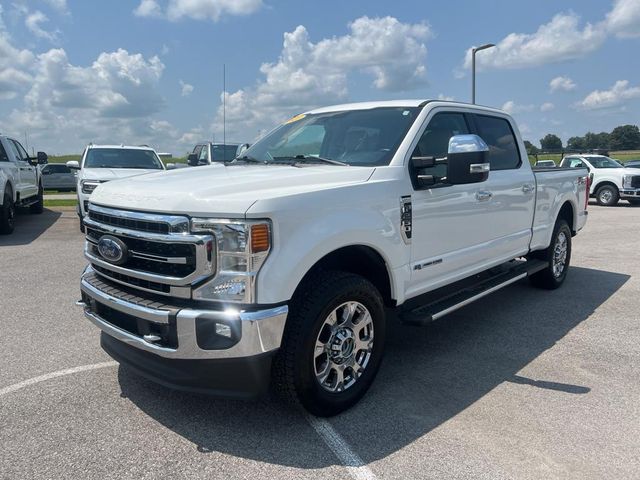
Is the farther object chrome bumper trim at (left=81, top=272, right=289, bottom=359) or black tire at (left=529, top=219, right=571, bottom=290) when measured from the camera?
black tire at (left=529, top=219, right=571, bottom=290)

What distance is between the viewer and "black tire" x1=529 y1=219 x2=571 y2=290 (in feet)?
20.5

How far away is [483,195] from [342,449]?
2585 mm

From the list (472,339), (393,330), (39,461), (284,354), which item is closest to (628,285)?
(472,339)

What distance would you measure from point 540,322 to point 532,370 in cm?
133

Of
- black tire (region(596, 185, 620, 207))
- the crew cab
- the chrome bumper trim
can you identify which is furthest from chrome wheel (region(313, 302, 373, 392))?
black tire (region(596, 185, 620, 207))

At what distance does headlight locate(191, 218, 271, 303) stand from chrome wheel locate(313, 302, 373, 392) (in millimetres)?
613

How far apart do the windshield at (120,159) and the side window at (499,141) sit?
8.37 metres

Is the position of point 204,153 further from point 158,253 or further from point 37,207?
point 158,253

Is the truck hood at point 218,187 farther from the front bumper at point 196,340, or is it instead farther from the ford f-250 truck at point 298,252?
the front bumper at point 196,340

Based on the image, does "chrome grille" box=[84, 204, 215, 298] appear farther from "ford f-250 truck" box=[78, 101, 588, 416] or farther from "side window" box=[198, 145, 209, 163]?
"side window" box=[198, 145, 209, 163]

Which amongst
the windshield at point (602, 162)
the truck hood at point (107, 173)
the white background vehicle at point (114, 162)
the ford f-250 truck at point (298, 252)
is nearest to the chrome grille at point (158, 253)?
the ford f-250 truck at point (298, 252)

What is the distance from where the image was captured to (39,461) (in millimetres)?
2805

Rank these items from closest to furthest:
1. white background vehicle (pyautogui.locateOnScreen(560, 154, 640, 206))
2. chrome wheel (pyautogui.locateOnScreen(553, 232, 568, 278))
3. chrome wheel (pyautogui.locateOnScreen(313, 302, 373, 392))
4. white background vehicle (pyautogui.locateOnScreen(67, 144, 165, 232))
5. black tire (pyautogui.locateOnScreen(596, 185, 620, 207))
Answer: chrome wheel (pyautogui.locateOnScreen(313, 302, 373, 392)) → chrome wheel (pyautogui.locateOnScreen(553, 232, 568, 278)) → white background vehicle (pyautogui.locateOnScreen(67, 144, 165, 232)) → white background vehicle (pyautogui.locateOnScreen(560, 154, 640, 206)) → black tire (pyautogui.locateOnScreen(596, 185, 620, 207))

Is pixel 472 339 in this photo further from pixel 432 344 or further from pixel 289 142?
pixel 289 142
